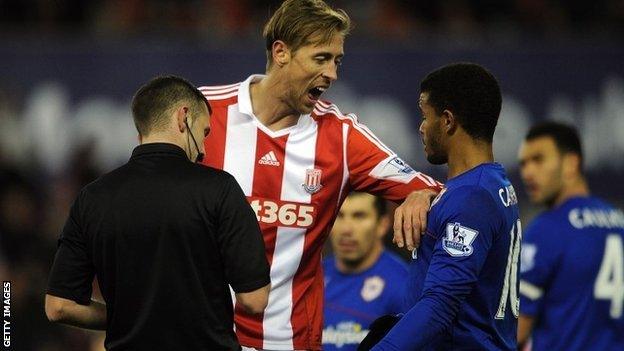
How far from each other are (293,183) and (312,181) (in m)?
0.08

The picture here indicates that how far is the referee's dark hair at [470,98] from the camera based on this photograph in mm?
4484

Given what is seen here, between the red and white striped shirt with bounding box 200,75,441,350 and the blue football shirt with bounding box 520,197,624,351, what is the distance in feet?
6.31

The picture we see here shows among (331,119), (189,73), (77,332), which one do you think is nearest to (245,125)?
(331,119)

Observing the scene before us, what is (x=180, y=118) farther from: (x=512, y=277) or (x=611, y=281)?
(x=611, y=281)

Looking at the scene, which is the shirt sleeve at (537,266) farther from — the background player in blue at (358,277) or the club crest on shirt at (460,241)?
the club crest on shirt at (460,241)

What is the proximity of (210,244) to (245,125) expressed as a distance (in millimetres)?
1206

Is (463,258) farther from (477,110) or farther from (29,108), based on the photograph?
(29,108)

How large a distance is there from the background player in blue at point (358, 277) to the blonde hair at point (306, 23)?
6.53 feet

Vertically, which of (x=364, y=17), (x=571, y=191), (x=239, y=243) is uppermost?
(x=364, y=17)

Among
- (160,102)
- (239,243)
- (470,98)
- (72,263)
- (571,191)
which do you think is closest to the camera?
(239,243)

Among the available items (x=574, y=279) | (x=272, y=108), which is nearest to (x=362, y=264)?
(x=574, y=279)

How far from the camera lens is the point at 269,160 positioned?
201 inches

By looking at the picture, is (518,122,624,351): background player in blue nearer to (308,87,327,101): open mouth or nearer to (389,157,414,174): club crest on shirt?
(389,157,414,174): club crest on shirt

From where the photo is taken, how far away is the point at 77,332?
827 centimetres
